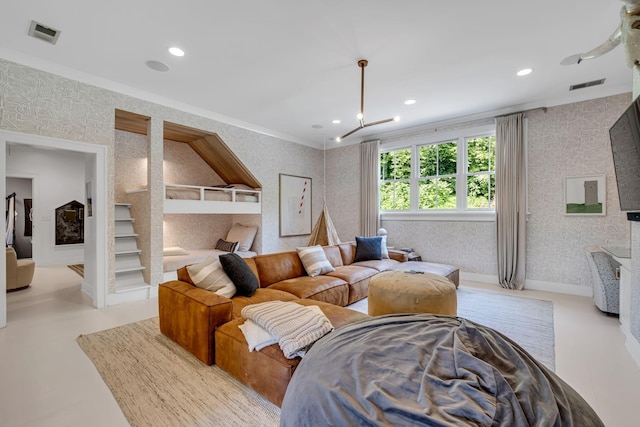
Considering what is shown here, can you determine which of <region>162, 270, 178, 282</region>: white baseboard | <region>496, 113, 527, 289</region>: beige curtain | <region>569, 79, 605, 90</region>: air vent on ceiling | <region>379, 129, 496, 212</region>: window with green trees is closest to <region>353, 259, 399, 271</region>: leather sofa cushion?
<region>379, 129, 496, 212</region>: window with green trees

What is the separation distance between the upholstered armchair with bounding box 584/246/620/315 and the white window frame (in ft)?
5.03

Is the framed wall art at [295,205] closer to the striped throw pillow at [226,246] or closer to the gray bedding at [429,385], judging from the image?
the striped throw pillow at [226,246]

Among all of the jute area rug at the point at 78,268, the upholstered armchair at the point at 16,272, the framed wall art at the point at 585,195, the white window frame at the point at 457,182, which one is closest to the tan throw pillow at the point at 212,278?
the upholstered armchair at the point at 16,272

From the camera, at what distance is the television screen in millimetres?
2031

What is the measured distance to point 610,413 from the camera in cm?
171

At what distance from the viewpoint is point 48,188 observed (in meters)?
6.51

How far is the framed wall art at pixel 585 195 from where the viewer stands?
12.6 feet

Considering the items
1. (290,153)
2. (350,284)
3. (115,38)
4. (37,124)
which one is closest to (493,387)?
(350,284)

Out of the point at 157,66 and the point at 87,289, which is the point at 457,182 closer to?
the point at 157,66

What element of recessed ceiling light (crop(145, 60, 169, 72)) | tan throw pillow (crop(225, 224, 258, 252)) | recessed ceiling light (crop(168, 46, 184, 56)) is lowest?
tan throw pillow (crop(225, 224, 258, 252))

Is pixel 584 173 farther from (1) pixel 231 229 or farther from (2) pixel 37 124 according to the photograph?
(2) pixel 37 124

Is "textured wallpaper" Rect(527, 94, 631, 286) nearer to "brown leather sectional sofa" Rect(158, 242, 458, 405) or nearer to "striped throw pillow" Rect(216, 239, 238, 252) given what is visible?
"brown leather sectional sofa" Rect(158, 242, 458, 405)

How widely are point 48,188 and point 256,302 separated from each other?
7084 mm

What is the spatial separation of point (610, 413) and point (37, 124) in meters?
5.48
